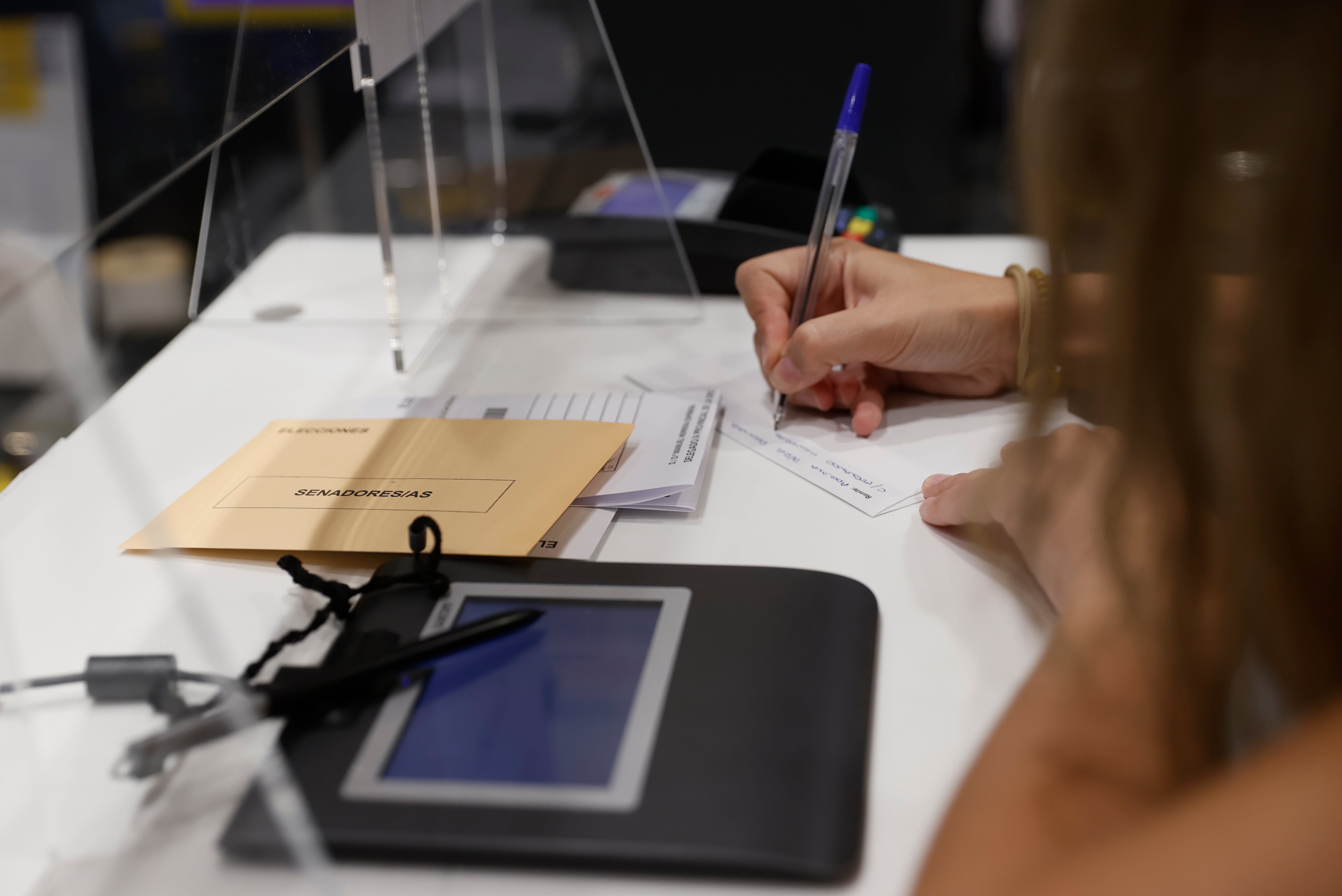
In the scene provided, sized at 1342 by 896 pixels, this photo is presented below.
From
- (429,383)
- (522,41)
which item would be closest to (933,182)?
(522,41)

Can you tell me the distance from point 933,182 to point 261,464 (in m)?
1.37

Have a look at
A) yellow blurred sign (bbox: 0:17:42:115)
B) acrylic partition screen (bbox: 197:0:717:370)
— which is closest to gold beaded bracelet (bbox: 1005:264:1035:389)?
acrylic partition screen (bbox: 197:0:717:370)

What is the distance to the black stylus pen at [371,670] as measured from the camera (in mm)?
417

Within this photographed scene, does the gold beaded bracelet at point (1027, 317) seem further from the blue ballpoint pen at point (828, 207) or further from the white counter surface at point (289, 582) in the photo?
the blue ballpoint pen at point (828, 207)

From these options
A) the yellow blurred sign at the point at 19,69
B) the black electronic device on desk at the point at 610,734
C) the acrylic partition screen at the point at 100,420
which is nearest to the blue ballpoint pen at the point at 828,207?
the black electronic device on desk at the point at 610,734

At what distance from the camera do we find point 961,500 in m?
0.56

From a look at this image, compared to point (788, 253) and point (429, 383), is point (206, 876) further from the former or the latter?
point (788, 253)

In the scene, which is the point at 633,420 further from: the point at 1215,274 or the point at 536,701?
the point at 1215,274

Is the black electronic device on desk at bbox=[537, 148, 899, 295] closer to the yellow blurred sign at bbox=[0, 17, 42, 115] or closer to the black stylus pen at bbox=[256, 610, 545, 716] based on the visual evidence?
the black stylus pen at bbox=[256, 610, 545, 716]

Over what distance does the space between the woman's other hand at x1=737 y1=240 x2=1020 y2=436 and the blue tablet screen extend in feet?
0.89

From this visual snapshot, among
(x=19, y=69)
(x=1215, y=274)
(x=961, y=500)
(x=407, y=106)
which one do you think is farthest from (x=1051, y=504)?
(x=407, y=106)

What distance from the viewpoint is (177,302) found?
811 mm

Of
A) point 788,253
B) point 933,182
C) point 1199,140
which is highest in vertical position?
point 1199,140

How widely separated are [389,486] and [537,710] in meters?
0.23
